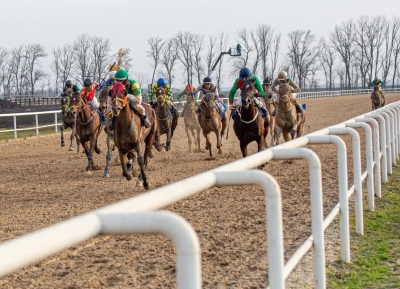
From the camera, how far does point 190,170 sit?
12805 millimetres

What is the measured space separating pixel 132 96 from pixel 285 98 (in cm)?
461

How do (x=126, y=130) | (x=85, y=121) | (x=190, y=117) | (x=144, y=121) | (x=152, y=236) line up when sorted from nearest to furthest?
(x=152, y=236), (x=126, y=130), (x=144, y=121), (x=85, y=121), (x=190, y=117)

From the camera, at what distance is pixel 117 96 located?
9883mm

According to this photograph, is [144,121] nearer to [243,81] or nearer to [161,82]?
[243,81]

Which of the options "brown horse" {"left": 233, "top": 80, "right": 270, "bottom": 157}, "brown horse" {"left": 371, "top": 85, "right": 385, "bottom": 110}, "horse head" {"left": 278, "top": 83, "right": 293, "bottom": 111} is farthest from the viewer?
"brown horse" {"left": 371, "top": 85, "right": 385, "bottom": 110}

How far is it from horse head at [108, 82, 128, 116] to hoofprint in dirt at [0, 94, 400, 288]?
128cm

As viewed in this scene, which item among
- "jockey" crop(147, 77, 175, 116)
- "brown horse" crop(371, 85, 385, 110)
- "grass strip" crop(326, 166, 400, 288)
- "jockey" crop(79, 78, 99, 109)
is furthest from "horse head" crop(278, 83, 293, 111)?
"brown horse" crop(371, 85, 385, 110)

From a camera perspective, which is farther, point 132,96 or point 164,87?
point 164,87

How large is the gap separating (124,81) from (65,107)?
7.07 m

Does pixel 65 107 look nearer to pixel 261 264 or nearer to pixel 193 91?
pixel 193 91

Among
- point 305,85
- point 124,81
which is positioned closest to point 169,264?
point 124,81

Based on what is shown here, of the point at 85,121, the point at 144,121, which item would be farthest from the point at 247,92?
the point at 85,121

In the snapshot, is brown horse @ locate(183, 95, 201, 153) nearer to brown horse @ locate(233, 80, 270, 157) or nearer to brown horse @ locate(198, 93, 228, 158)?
brown horse @ locate(198, 93, 228, 158)

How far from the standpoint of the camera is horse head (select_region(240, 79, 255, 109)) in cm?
1179
